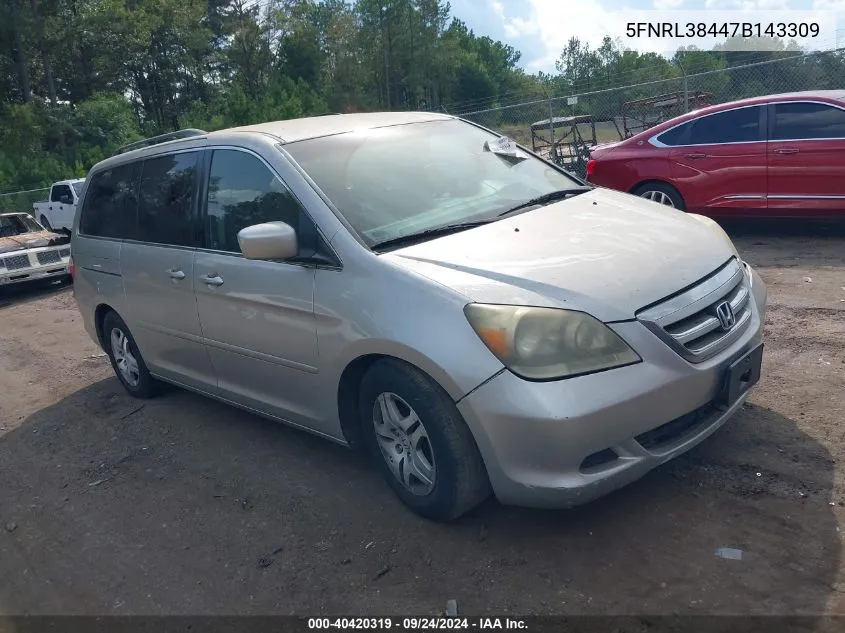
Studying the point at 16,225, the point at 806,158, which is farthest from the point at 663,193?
the point at 16,225

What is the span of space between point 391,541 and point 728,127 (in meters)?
6.87

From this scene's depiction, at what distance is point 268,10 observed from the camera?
5281 cm

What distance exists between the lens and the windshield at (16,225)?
1289 cm

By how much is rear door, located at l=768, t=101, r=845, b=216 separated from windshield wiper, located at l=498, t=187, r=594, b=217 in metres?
4.41

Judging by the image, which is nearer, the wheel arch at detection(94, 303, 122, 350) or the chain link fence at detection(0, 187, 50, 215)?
the wheel arch at detection(94, 303, 122, 350)

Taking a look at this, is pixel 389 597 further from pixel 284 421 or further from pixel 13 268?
pixel 13 268

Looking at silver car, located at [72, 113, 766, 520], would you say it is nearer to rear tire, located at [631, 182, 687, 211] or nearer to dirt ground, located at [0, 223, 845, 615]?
dirt ground, located at [0, 223, 845, 615]

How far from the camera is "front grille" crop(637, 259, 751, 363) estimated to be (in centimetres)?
313

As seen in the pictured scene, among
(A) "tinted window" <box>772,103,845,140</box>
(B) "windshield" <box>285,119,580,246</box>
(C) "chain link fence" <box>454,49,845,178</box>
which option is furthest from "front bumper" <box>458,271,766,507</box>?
(C) "chain link fence" <box>454,49,845,178</box>

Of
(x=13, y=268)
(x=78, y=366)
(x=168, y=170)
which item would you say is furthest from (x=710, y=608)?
(x=13, y=268)

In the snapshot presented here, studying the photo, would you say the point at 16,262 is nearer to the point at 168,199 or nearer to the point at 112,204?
the point at 112,204

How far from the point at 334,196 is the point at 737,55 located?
99.5 feet

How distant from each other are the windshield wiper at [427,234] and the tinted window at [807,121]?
18.4 feet

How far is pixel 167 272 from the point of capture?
481 centimetres
